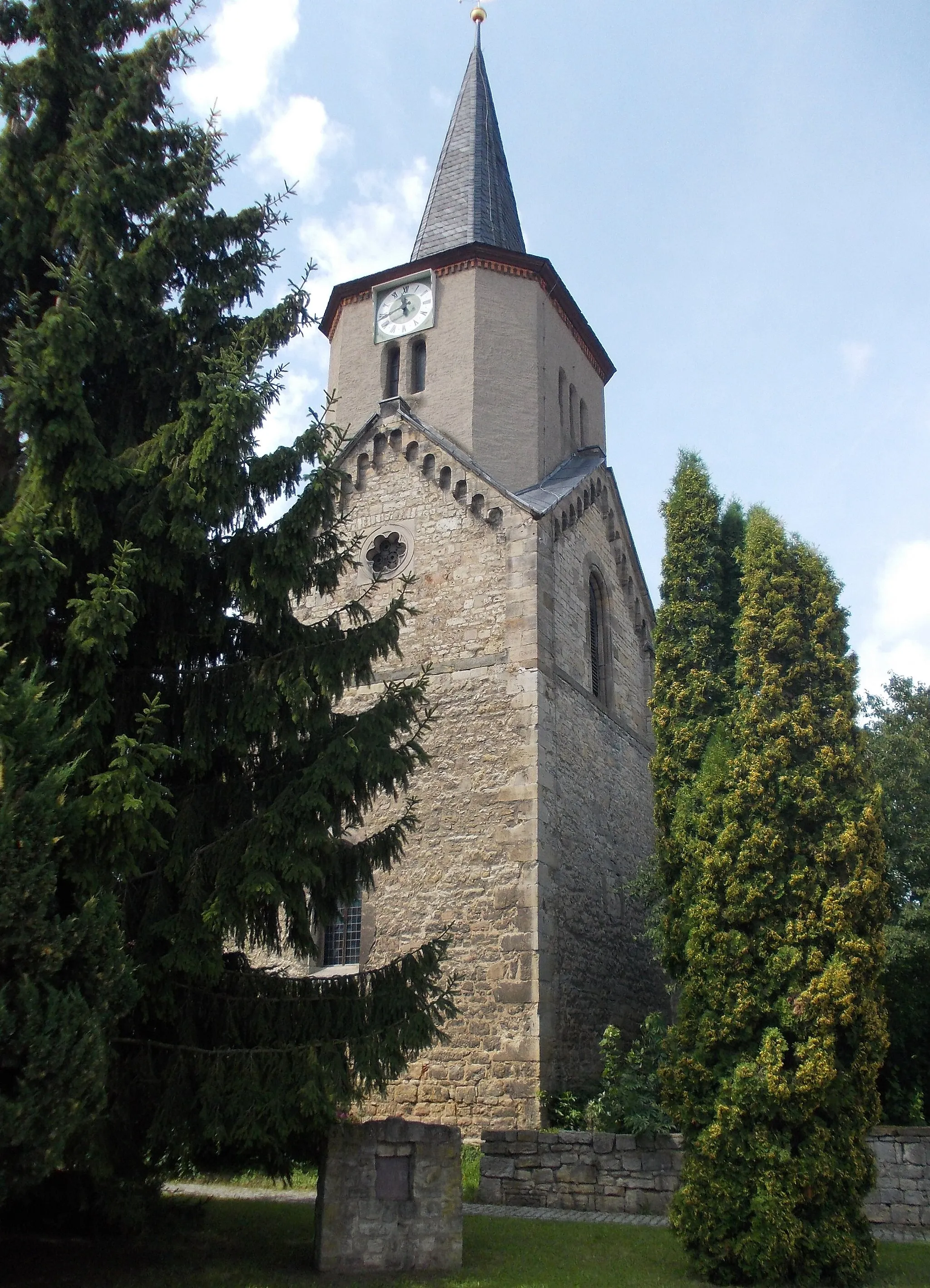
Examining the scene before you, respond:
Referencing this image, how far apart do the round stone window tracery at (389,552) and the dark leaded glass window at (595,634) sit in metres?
3.32

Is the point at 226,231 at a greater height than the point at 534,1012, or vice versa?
the point at 226,231

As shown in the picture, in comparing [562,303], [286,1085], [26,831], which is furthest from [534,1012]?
[562,303]

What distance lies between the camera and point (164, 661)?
8.88 m

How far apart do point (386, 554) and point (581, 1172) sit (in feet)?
31.3

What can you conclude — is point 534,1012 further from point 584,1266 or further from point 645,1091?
point 584,1266

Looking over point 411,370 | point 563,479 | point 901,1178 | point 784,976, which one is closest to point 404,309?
point 411,370

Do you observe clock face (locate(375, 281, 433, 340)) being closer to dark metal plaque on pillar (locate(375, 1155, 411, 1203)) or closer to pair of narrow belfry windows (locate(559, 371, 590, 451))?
pair of narrow belfry windows (locate(559, 371, 590, 451))

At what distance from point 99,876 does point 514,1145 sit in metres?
6.90

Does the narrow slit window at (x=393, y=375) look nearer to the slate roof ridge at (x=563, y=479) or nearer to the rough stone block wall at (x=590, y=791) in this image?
the slate roof ridge at (x=563, y=479)

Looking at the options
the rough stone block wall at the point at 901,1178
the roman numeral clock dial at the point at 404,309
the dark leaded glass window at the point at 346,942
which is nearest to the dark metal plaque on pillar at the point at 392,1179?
the rough stone block wall at the point at 901,1178

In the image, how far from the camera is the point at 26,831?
6172 millimetres

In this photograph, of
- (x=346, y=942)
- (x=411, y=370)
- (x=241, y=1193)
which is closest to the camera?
(x=241, y=1193)

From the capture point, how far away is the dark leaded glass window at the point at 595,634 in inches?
690

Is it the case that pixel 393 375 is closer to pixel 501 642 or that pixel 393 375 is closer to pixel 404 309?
pixel 404 309
